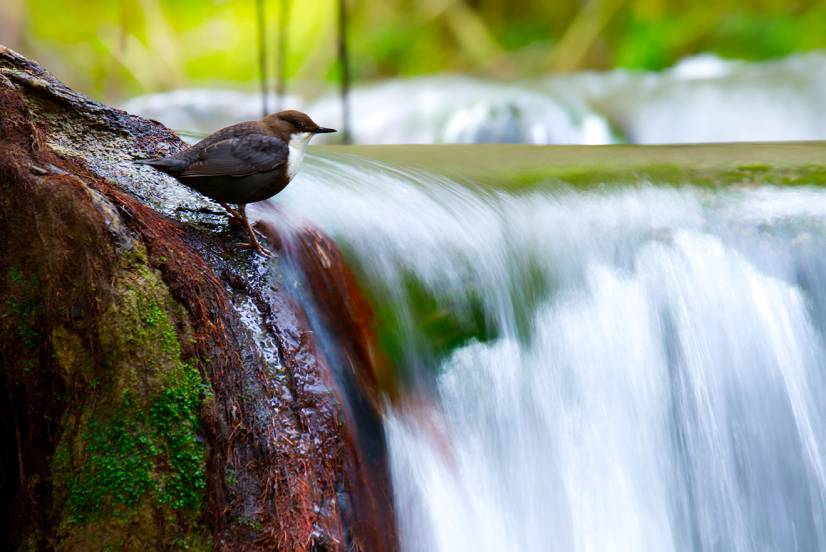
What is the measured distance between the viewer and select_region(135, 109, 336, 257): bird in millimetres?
3215

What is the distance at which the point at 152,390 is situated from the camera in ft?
8.56

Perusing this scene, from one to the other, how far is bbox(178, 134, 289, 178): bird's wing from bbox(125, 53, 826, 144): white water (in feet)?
15.5

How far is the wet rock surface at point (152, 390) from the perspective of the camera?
259cm

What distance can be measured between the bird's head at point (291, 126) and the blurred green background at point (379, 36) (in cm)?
811

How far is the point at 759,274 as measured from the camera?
464 cm

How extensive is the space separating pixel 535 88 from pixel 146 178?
22.0 ft

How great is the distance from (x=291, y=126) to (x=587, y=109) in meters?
5.50

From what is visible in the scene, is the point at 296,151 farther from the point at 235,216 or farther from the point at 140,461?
the point at 140,461

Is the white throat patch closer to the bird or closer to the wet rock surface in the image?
the bird

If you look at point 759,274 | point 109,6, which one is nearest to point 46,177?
point 759,274

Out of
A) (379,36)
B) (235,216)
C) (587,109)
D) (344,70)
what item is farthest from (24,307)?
(379,36)

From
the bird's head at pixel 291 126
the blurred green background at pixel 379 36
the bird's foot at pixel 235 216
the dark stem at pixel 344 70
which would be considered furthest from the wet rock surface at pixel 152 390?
the blurred green background at pixel 379 36

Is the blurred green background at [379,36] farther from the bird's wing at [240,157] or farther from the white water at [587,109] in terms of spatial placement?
the bird's wing at [240,157]

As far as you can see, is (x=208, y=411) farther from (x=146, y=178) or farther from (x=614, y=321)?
Answer: (x=614, y=321)
